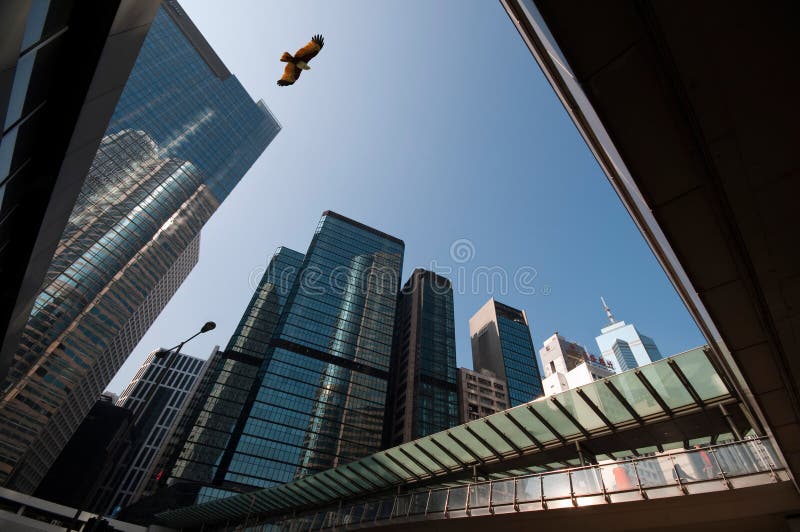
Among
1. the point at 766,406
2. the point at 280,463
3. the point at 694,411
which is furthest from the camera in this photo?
the point at 280,463

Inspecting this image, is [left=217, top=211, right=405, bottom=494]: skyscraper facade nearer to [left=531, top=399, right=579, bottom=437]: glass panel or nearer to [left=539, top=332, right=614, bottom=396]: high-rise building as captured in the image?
[left=539, top=332, right=614, bottom=396]: high-rise building

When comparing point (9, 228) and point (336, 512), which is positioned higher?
point (9, 228)

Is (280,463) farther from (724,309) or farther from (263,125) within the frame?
(263,125)

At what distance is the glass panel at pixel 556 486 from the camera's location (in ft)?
34.1

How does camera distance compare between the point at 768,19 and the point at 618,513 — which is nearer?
the point at 768,19

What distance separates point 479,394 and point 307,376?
1892 inches

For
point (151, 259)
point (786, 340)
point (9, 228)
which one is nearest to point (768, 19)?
point (786, 340)

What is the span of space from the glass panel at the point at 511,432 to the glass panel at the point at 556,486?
2.54 metres

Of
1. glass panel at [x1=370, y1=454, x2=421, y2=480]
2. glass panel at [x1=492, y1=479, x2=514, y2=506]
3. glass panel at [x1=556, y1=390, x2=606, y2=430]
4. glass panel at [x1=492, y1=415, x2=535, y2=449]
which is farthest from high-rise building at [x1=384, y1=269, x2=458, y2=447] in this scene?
glass panel at [x1=556, y1=390, x2=606, y2=430]

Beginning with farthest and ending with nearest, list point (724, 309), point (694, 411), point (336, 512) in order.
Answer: point (336, 512), point (694, 411), point (724, 309)

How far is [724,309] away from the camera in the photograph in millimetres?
4707

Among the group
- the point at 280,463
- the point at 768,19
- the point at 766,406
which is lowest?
the point at 766,406

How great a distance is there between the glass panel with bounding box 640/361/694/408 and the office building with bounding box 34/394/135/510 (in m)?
133

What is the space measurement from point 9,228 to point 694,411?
694 inches
